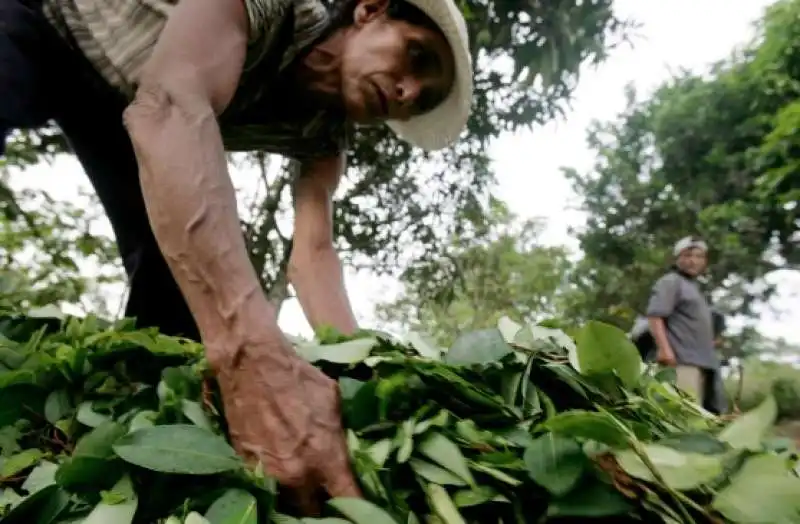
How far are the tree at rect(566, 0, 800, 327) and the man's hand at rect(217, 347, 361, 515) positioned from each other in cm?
1104

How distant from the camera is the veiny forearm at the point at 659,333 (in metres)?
3.74

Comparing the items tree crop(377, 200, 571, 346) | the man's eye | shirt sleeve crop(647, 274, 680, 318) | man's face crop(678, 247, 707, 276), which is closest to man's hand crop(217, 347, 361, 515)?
the man's eye

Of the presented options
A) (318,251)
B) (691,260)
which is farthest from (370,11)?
(691,260)

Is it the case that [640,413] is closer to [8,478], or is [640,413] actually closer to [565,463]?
[565,463]

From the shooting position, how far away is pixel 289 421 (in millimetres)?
761

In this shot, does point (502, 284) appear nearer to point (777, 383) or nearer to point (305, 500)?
point (777, 383)

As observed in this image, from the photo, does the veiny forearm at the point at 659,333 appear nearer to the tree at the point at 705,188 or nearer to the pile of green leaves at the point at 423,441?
the pile of green leaves at the point at 423,441

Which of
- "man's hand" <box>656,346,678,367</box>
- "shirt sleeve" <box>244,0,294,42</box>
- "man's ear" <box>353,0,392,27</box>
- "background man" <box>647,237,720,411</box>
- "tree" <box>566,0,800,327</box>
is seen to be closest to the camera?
"shirt sleeve" <box>244,0,294,42</box>

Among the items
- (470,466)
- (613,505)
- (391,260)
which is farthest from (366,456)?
(391,260)

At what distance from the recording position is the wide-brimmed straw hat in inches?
48.6

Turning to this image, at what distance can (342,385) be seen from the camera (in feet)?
2.64

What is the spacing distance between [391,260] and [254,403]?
573 centimetres

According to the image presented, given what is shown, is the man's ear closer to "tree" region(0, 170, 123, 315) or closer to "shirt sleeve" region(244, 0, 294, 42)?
"shirt sleeve" region(244, 0, 294, 42)

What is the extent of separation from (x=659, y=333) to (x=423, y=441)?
10.8 ft
